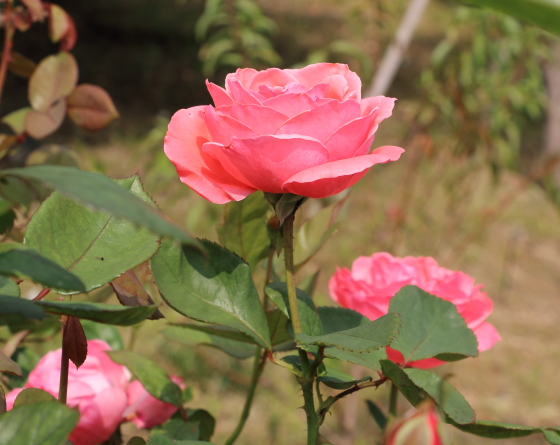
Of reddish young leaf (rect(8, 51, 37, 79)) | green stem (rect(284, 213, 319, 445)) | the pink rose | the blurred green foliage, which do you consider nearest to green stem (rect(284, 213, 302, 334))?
green stem (rect(284, 213, 319, 445))

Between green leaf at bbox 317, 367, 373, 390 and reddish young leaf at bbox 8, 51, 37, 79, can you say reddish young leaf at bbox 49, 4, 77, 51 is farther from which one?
green leaf at bbox 317, 367, 373, 390

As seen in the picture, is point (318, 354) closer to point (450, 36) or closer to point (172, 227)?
point (172, 227)

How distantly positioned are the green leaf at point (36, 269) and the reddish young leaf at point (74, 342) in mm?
87

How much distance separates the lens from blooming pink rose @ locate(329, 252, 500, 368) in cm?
43

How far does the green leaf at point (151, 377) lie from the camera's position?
16.6 inches

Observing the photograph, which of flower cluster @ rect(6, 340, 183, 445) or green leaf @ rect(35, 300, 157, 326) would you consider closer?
green leaf @ rect(35, 300, 157, 326)

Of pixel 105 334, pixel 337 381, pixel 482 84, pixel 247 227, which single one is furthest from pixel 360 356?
pixel 482 84

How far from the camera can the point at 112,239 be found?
311 mm

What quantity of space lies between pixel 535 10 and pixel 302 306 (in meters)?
0.19

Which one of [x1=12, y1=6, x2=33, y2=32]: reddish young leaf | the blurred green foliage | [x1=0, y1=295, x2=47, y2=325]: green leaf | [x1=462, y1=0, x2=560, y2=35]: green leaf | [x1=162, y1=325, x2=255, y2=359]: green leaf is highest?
[x1=462, y1=0, x2=560, y2=35]: green leaf

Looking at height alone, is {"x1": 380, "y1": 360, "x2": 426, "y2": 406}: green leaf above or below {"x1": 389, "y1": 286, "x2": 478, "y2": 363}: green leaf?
above

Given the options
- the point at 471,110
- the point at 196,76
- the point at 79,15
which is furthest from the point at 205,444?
the point at 79,15

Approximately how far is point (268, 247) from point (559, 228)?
2.93 metres

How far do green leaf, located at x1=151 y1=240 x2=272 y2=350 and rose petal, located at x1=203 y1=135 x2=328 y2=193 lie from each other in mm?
47
